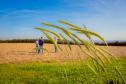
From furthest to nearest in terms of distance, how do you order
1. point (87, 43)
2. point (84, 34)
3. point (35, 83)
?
point (35, 83) → point (84, 34) → point (87, 43)

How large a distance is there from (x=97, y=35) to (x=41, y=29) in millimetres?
A: 406

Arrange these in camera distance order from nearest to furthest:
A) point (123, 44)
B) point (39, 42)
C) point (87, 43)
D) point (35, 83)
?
point (87, 43), point (35, 83), point (39, 42), point (123, 44)

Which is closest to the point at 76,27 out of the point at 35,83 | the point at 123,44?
the point at 35,83

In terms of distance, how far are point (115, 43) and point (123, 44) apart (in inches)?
88.0

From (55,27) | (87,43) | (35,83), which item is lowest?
(35,83)

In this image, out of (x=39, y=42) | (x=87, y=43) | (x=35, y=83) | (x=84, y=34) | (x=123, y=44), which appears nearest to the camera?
(x=87, y=43)

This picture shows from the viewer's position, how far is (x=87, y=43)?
1.89 meters

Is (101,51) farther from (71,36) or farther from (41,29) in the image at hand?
(41,29)

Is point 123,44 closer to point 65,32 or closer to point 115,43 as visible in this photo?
Result: point 115,43

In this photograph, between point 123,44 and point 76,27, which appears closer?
point 76,27

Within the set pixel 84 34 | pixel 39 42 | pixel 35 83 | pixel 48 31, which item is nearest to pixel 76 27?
pixel 84 34

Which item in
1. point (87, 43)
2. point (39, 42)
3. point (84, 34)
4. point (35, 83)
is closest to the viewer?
point (87, 43)

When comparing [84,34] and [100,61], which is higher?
[84,34]

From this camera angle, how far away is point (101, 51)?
6.23 ft
